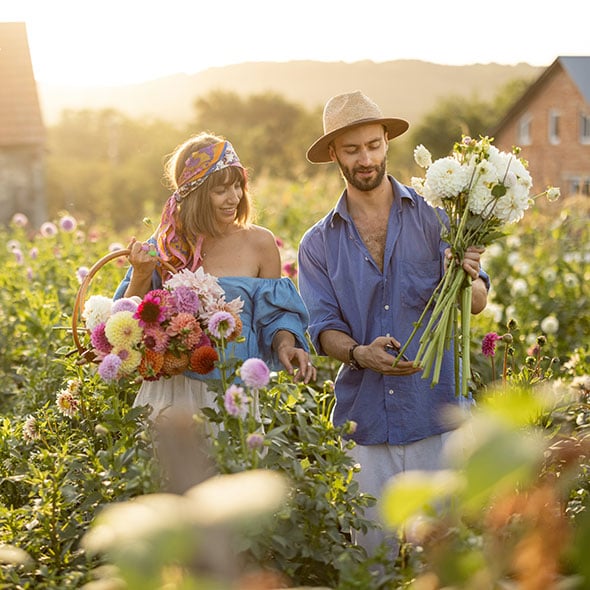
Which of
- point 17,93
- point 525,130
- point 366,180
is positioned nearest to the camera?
point 366,180

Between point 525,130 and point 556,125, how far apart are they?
134 cm

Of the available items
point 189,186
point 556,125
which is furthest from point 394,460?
point 556,125

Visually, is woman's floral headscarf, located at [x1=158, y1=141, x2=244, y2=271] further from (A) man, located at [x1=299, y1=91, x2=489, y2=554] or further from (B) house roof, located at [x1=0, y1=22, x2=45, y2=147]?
(B) house roof, located at [x1=0, y1=22, x2=45, y2=147]

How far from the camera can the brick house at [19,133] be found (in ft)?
59.9

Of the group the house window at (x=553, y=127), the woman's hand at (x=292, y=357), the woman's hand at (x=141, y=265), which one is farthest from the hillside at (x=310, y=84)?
the woman's hand at (x=292, y=357)

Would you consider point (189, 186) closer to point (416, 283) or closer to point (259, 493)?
point (416, 283)

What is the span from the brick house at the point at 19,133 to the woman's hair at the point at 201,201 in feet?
53.4

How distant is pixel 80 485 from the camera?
249 centimetres

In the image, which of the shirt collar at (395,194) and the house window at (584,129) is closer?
the shirt collar at (395,194)

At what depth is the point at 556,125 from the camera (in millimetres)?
33531

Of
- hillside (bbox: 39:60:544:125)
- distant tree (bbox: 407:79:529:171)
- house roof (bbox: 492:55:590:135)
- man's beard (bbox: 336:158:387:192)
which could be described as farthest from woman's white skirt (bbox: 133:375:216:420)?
hillside (bbox: 39:60:544:125)

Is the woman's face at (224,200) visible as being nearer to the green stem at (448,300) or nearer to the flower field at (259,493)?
the flower field at (259,493)

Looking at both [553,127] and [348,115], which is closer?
[348,115]

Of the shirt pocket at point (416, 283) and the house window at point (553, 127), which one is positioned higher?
the house window at point (553, 127)
